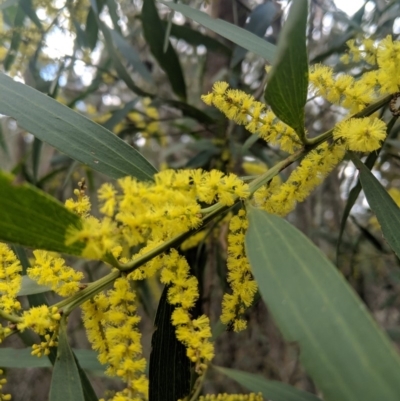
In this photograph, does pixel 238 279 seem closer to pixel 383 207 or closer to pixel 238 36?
pixel 383 207

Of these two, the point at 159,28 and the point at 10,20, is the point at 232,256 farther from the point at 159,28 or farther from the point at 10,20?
the point at 10,20

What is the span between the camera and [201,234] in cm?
176

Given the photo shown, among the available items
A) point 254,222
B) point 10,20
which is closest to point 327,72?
point 254,222

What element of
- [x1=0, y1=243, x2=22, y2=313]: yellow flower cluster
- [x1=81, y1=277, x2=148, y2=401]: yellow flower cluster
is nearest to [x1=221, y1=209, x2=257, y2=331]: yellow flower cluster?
[x1=81, y1=277, x2=148, y2=401]: yellow flower cluster

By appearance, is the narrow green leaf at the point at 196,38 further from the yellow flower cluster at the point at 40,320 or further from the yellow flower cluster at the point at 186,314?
the yellow flower cluster at the point at 40,320

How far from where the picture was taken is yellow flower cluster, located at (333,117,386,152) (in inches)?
34.2

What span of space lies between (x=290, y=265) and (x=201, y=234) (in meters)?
1.12

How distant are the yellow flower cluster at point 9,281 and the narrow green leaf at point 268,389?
44cm

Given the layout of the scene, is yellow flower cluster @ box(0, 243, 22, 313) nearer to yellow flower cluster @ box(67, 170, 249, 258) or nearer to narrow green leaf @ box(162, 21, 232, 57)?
yellow flower cluster @ box(67, 170, 249, 258)

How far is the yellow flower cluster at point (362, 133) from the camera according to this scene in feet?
2.85

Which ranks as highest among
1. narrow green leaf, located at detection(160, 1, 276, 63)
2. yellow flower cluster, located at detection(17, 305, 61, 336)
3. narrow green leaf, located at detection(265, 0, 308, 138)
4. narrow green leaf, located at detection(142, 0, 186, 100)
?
narrow green leaf, located at detection(142, 0, 186, 100)

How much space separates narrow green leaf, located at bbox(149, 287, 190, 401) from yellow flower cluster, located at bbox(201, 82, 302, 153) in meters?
0.39

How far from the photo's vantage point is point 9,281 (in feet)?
2.88

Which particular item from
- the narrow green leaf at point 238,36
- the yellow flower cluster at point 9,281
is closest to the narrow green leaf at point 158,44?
the narrow green leaf at point 238,36
